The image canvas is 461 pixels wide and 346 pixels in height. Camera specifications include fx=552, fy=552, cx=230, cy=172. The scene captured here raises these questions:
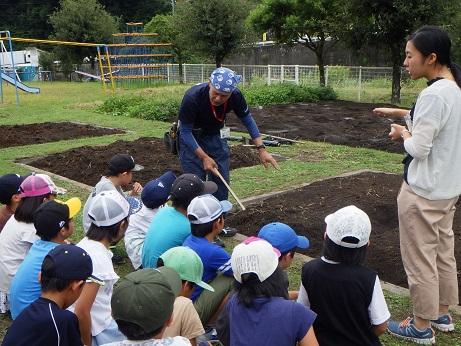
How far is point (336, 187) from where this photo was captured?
6.98m

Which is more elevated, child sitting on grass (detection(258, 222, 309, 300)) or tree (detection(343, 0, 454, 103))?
tree (detection(343, 0, 454, 103))

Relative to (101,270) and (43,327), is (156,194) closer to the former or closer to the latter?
(101,270)

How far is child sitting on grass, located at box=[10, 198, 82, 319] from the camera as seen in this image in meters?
3.06

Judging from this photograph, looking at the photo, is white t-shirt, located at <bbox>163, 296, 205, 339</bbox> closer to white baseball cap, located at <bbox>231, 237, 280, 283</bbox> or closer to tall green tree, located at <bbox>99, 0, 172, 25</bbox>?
white baseball cap, located at <bbox>231, 237, 280, 283</bbox>

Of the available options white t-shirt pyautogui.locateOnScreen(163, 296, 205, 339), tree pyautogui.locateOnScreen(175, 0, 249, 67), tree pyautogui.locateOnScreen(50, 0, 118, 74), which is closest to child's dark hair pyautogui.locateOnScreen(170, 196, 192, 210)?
white t-shirt pyautogui.locateOnScreen(163, 296, 205, 339)

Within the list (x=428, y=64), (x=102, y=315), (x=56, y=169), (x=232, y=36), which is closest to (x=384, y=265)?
(x=428, y=64)

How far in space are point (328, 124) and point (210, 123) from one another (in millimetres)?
8054

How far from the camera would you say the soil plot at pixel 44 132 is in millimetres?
11557

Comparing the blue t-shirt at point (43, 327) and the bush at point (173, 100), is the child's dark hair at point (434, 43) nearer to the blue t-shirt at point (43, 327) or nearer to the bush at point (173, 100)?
the blue t-shirt at point (43, 327)

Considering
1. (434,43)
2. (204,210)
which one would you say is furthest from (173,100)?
(434,43)

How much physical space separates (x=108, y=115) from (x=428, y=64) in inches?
527

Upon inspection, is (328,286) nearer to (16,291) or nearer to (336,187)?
(16,291)

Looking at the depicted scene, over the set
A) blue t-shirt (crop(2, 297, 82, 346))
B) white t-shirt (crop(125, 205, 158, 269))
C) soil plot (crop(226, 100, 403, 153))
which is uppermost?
blue t-shirt (crop(2, 297, 82, 346))

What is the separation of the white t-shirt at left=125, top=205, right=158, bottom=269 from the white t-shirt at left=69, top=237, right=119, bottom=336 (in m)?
1.28
